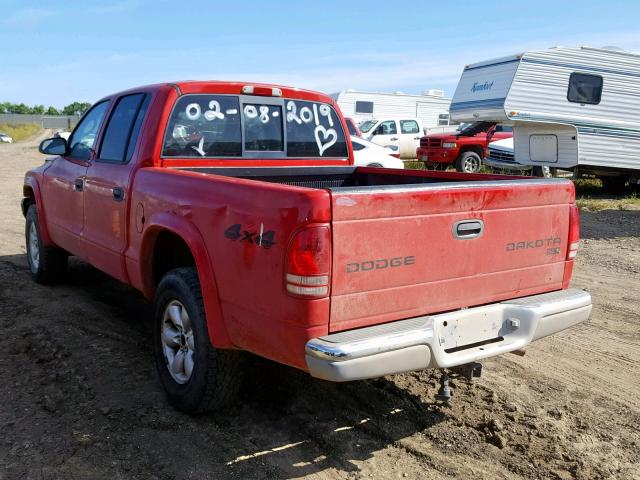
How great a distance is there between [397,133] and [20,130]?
59.0 metres

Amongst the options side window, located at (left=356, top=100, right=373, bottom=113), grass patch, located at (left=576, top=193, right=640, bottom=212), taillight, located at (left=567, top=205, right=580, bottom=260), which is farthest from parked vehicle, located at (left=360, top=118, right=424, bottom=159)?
taillight, located at (left=567, top=205, right=580, bottom=260)

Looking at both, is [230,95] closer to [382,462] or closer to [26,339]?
[26,339]

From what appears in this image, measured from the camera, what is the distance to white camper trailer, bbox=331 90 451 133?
92.4ft

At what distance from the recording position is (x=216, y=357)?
11.3 ft

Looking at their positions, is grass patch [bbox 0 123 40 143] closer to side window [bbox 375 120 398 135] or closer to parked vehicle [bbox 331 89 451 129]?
parked vehicle [bbox 331 89 451 129]

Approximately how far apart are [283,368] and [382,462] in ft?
4.32

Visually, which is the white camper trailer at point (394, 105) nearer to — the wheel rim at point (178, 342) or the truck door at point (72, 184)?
the truck door at point (72, 184)

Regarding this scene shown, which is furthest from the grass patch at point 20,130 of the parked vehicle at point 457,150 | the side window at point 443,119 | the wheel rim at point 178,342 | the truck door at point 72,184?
the wheel rim at point 178,342

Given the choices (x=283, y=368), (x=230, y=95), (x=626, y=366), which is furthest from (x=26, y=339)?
(x=626, y=366)

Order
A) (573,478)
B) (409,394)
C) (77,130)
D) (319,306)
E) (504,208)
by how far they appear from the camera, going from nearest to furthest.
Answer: (319,306) < (573,478) < (504,208) < (409,394) < (77,130)

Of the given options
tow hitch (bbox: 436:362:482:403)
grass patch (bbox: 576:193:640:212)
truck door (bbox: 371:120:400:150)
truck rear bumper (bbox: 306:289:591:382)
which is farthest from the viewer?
truck door (bbox: 371:120:400:150)

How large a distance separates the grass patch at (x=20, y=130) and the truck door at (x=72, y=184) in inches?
2328

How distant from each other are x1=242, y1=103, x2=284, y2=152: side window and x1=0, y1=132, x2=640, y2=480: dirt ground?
1.73 m

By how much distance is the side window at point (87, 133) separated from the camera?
207 inches
